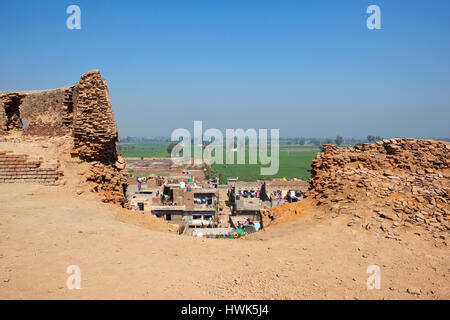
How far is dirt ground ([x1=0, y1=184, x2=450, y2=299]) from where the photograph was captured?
339 cm

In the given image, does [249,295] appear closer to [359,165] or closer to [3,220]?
[3,220]

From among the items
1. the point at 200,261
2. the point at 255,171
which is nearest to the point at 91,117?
the point at 200,261

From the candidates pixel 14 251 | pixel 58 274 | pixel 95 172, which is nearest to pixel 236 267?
pixel 58 274

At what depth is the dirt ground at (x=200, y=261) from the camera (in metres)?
3.39

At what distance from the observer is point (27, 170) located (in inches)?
316

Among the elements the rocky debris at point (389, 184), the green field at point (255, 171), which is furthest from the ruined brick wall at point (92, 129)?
the green field at point (255, 171)

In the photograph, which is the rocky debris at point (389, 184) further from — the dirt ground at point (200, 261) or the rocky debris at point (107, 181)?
the rocky debris at point (107, 181)

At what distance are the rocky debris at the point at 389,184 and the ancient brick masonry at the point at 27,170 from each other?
733 centimetres

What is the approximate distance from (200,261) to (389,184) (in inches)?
201

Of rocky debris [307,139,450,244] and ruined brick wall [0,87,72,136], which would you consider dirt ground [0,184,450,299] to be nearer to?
rocky debris [307,139,450,244]

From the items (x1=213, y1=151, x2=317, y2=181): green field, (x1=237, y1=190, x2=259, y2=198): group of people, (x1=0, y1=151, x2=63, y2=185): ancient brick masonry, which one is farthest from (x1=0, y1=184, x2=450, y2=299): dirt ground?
(x1=213, y1=151, x2=317, y2=181): green field

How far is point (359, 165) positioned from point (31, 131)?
12742mm

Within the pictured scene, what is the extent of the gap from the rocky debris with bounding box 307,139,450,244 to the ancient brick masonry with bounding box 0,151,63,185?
289 inches

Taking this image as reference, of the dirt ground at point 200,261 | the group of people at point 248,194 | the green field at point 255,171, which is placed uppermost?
the dirt ground at point 200,261
